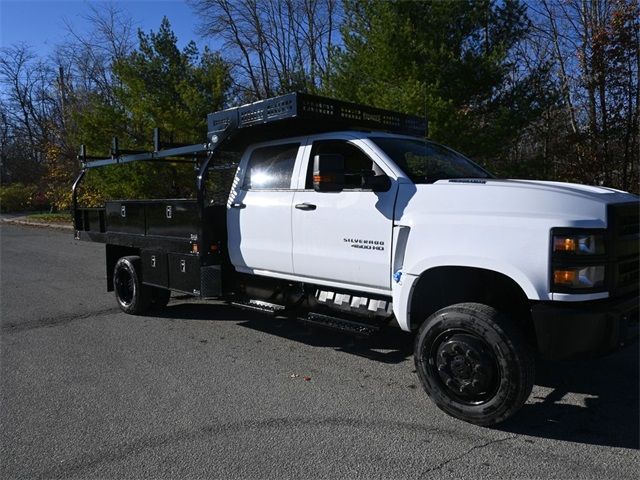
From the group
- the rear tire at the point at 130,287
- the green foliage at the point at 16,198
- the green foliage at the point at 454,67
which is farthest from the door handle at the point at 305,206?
the green foliage at the point at 16,198

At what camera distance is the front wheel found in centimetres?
357

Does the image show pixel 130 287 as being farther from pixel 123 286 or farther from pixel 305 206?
pixel 305 206

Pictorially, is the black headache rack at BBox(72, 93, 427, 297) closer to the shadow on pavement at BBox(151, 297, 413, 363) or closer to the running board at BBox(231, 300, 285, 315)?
the running board at BBox(231, 300, 285, 315)

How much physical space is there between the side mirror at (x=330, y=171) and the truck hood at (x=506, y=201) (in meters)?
0.52

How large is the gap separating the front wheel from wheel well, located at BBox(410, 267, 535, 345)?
0.31m

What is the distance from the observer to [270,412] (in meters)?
4.04

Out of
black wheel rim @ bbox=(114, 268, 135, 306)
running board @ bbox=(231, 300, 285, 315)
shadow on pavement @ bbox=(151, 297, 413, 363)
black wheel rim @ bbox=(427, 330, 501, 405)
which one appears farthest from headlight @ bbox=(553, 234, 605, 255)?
black wheel rim @ bbox=(114, 268, 135, 306)

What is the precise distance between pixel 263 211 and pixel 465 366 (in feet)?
8.52

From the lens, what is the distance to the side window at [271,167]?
543 cm

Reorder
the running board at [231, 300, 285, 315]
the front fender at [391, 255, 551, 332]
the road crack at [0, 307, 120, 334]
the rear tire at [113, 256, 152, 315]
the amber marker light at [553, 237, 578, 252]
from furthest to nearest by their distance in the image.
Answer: the rear tire at [113, 256, 152, 315]
the road crack at [0, 307, 120, 334]
the running board at [231, 300, 285, 315]
the front fender at [391, 255, 551, 332]
the amber marker light at [553, 237, 578, 252]

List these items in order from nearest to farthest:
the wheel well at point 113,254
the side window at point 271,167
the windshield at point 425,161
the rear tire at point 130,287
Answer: the windshield at point 425,161
the side window at point 271,167
the rear tire at point 130,287
the wheel well at point 113,254

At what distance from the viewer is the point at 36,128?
2061 inches

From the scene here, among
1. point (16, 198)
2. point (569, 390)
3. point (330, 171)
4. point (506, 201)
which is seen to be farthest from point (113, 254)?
point (16, 198)

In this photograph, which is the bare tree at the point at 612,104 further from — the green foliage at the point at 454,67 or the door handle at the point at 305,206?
the door handle at the point at 305,206
